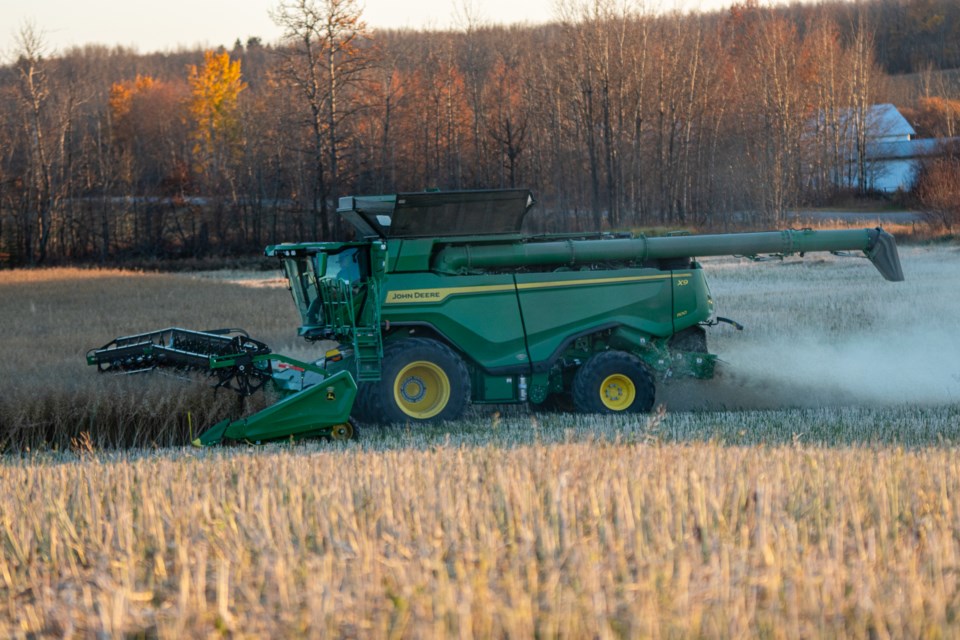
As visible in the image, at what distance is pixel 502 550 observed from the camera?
3.81m

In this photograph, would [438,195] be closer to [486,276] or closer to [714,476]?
[486,276]

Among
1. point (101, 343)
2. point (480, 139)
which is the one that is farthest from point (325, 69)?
point (101, 343)

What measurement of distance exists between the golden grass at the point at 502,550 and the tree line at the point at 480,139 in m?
32.4

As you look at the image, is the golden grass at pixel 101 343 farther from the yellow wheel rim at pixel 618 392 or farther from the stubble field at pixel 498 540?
the yellow wheel rim at pixel 618 392

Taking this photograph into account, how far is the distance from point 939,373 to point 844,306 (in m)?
3.66

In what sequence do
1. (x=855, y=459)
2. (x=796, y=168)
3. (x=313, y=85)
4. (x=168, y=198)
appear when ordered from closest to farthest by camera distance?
(x=855, y=459), (x=313, y=85), (x=168, y=198), (x=796, y=168)

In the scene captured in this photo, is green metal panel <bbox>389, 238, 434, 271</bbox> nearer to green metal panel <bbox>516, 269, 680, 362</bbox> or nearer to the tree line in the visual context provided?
green metal panel <bbox>516, 269, 680, 362</bbox>

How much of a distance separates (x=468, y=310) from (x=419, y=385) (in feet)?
2.77

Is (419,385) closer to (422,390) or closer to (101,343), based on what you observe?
(422,390)

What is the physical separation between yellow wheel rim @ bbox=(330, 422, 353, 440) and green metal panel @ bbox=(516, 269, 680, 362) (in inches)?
81.1

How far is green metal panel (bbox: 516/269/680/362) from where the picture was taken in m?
10.0

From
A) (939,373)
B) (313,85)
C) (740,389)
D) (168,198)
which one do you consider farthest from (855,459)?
(168,198)

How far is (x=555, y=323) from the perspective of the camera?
10.0m

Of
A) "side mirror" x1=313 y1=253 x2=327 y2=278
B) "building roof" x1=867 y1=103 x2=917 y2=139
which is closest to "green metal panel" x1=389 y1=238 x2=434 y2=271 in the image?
"side mirror" x1=313 y1=253 x2=327 y2=278
